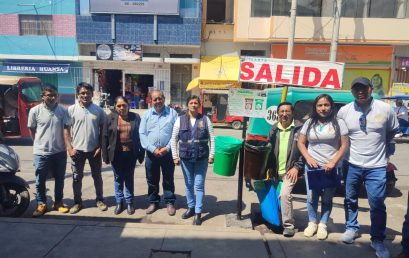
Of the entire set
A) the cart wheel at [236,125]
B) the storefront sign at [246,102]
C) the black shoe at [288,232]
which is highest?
the storefront sign at [246,102]

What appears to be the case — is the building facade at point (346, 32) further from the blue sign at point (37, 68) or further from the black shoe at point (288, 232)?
the black shoe at point (288, 232)

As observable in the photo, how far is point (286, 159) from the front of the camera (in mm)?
4273

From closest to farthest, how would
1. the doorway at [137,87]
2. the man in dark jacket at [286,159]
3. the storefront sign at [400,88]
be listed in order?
the man in dark jacket at [286,159], the storefront sign at [400,88], the doorway at [137,87]

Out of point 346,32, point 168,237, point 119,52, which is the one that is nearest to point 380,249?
point 168,237

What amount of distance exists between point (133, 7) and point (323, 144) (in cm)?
1920

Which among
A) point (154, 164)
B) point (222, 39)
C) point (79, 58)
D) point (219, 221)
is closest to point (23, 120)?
point (154, 164)

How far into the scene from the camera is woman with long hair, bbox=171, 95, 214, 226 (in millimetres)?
4480

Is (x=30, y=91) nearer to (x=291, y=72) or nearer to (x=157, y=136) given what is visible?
(x=157, y=136)

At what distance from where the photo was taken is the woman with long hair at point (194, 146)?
448 centimetres

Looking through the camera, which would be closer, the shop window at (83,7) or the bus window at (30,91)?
the bus window at (30,91)

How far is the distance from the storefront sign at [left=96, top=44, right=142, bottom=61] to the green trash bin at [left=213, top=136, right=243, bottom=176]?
18.0 m

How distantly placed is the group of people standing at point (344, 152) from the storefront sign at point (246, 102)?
0.31 meters

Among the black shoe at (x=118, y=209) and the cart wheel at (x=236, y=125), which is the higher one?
the black shoe at (x=118, y=209)

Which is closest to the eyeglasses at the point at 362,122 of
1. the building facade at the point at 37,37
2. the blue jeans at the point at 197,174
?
the blue jeans at the point at 197,174
